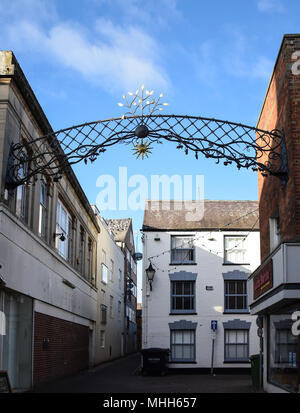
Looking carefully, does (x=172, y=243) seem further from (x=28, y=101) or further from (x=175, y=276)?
(x=28, y=101)

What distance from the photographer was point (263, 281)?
14.5 metres

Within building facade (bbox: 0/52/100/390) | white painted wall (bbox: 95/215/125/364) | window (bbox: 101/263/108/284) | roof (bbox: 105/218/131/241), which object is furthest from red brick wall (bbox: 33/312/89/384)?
roof (bbox: 105/218/131/241)

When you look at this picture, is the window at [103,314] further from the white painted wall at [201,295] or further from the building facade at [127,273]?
the building facade at [127,273]

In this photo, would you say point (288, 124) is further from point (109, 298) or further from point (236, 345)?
point (109, 298)

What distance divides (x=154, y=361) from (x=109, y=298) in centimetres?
1173

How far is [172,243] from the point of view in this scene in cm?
3134

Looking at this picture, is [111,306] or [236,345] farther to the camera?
[111,306]

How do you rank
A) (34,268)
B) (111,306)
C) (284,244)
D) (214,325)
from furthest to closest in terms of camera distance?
(111,306) < (214,325) < (34,268) < (284,244)

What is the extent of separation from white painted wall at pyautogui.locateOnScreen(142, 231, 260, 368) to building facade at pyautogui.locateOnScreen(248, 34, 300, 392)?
13283 millimetres

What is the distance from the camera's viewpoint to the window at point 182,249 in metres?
31.1

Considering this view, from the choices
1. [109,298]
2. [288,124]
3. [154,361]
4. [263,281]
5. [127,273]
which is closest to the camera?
[288,124]

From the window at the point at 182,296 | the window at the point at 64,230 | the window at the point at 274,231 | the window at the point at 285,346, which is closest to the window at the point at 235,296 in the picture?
the window at the point at 182,296

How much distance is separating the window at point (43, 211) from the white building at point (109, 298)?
1311 centimetres

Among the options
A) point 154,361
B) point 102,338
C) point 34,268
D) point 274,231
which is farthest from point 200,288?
point 34,268
